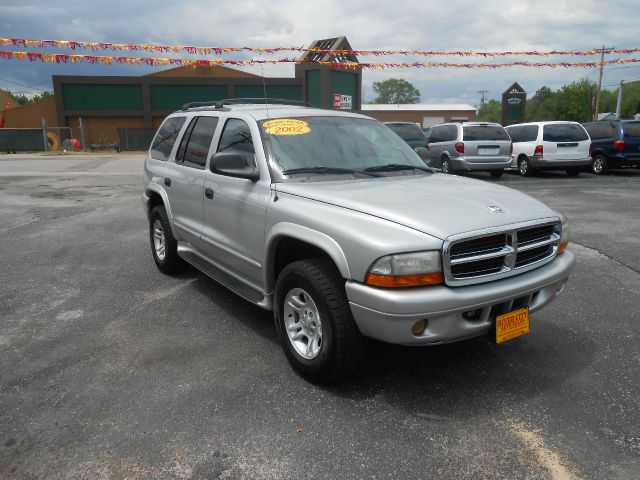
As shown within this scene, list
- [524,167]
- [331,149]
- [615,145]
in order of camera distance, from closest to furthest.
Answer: [331,149] < [615,145] < [524,167]

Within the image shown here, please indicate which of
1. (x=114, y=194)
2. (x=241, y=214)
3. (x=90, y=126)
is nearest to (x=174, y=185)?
(x=241, y=214)

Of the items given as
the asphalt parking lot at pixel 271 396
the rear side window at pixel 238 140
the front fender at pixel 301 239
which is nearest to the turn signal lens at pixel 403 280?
the front fender at pixel 301 239

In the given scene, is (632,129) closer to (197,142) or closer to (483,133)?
(483,133)

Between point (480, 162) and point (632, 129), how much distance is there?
523 cm

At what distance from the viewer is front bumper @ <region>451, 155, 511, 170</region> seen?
14.3 m

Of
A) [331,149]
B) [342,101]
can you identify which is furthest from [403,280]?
[342,101]

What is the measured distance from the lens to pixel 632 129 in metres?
15.6

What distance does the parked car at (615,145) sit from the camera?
15.7 meters

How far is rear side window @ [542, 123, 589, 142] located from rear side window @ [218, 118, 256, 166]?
13291 mm

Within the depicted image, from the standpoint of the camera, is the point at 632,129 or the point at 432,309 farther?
the point at 632,129

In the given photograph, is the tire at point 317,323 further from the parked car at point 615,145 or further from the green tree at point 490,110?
the green tree at point 490,110

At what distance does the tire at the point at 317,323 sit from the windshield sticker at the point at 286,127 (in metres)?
1.23

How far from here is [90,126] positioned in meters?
40.0

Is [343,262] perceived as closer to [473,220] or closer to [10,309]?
[473,220]
